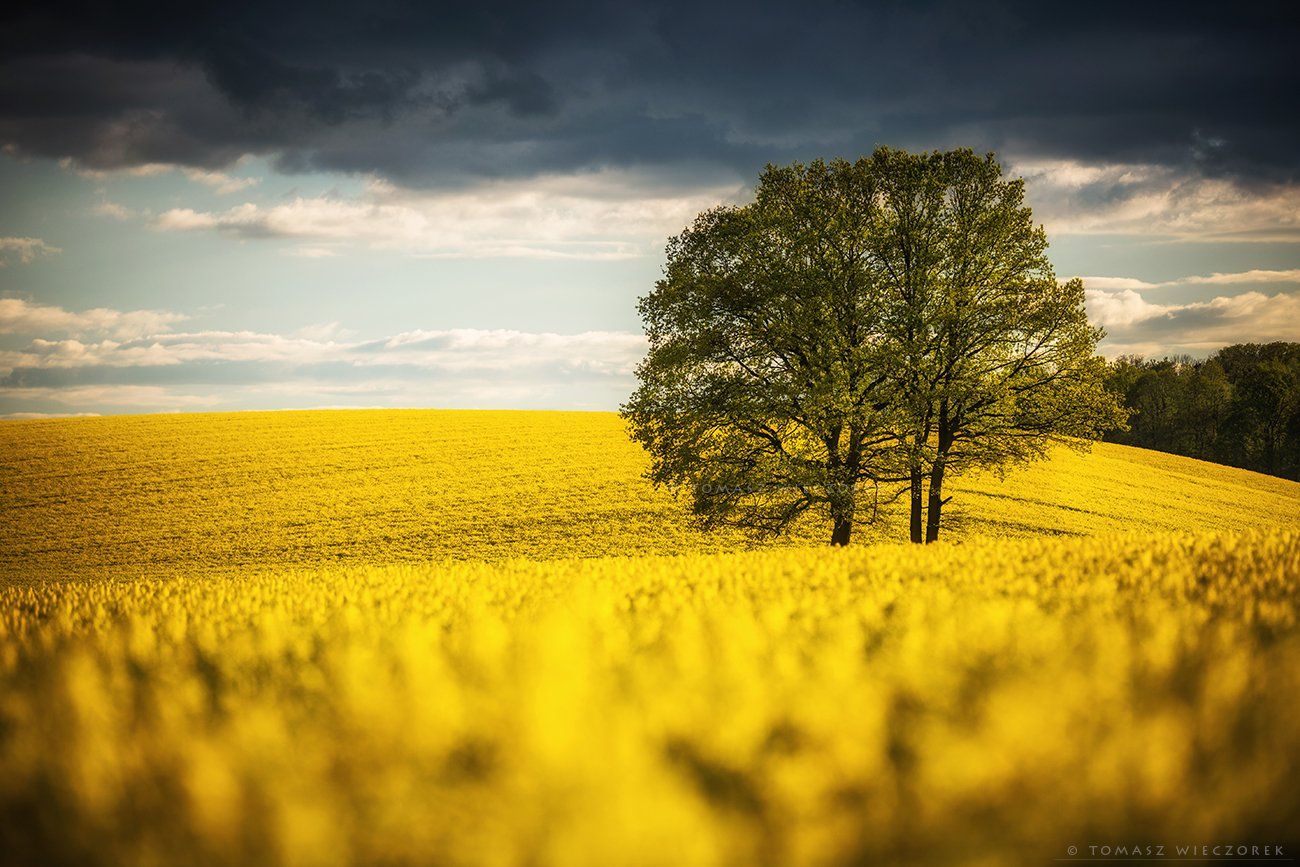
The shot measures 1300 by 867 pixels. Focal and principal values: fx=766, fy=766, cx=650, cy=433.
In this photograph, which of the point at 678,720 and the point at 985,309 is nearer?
the point at 678,720

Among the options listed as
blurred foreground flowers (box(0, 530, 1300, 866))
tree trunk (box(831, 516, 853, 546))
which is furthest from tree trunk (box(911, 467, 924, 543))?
blurred foreground flowers (box(0, 530, 1300, 866))

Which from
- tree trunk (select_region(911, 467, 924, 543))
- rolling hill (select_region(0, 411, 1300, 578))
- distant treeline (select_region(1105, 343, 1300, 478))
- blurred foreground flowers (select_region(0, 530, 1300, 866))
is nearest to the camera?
blurred foreground flowers (select_region(0, 530, 1300, 866))

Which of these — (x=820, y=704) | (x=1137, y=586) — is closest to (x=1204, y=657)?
(x=820, y=704)

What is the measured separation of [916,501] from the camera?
1027 inches

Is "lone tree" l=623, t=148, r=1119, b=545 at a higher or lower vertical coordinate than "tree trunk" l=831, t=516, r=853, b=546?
higher

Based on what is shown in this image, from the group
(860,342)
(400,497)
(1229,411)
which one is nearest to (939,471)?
(860,342)

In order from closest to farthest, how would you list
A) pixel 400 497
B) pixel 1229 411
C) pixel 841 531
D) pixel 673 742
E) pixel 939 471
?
pixel 673 742, pixel 841 531, pixel 939 471, pixel 400 497, pixel 1229 411

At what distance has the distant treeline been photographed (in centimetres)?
8250

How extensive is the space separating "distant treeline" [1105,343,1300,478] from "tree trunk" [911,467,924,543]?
Result: 205 feet

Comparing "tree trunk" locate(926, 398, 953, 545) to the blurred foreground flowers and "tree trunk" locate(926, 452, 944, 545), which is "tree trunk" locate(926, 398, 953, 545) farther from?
the blurred foreground flowers

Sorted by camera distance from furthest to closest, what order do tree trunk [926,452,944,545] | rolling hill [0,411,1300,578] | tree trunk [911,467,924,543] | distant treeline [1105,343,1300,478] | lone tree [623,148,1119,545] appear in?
distant treeline [1105,343,1300,478]
rolling hill [0,411,1300,578]
tree trunk [926,452,944,545]
tree trunk [911,467,924,543]
lone tree [623,148,1119,545]

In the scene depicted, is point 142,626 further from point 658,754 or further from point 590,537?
point 590,537

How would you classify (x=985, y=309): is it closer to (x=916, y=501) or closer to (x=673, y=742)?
(x=916, y=501)

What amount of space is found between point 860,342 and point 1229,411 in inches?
3471
